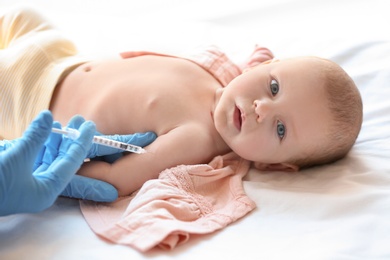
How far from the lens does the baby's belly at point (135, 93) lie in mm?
Result: 1334

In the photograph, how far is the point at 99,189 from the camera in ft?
3.81

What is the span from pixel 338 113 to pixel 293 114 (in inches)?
4.0

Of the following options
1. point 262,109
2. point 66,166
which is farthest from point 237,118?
point 66,166

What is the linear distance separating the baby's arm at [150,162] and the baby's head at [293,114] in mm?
95

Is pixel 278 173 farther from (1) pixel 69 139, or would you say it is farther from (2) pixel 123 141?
(1) pixel 69 139

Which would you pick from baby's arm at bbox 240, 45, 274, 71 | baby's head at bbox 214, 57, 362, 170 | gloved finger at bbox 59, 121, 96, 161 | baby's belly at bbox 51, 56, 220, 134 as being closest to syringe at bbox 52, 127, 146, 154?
gloved finger at bbox 59, 121, 96, 161

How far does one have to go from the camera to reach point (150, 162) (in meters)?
1.23

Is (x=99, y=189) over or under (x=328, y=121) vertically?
under

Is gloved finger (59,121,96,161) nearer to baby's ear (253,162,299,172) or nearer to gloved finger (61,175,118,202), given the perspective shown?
gloved finger (61,175,118,202)

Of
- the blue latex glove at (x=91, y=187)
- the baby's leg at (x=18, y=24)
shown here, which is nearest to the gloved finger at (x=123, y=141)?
the blue latex glove at (x=91, y=187)

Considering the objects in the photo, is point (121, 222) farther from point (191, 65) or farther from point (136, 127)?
point (191, 65)

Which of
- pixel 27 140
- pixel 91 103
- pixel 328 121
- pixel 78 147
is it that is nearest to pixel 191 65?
pixel 91 103

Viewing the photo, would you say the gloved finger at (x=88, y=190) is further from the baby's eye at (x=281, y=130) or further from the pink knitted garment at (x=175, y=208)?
the baby's eye at (x=281, y=130)

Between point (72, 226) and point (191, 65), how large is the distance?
1.99 ft
